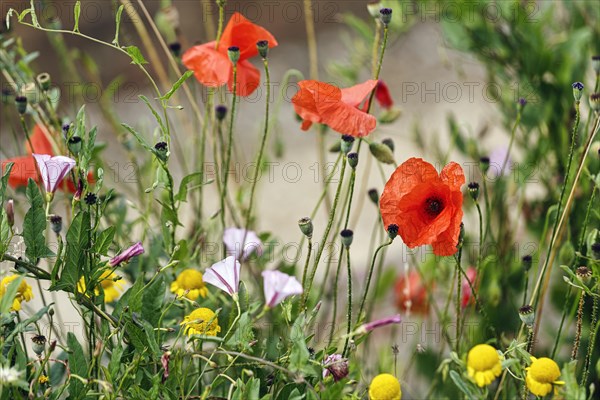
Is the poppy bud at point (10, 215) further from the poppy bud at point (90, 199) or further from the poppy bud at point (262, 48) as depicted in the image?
the poppy bud at point (262, 48)

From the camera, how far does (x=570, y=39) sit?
1.32 meters

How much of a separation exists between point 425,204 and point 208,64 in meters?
0.27

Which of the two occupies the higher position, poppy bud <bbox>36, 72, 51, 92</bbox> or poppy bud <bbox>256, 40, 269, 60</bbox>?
poppy bud <bbox>256, 40, 269, 60</bbox>

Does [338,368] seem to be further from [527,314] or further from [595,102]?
[595,102]

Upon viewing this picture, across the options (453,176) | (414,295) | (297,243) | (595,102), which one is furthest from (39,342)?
(414,295)

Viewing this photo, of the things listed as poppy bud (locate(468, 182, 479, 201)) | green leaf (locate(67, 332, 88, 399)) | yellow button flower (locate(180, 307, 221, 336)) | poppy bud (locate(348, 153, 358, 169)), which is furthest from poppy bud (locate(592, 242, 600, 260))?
green leaf (locate(67, 332, 88, 399))

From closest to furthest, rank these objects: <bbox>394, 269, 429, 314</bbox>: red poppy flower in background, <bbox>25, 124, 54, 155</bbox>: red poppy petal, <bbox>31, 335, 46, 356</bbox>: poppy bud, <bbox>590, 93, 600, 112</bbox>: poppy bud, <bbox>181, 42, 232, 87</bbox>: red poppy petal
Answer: <bbox>31, 335, 46, 356</bbox>: poppy bud
<bbox>590, 93, 600, 112</bbox>: poppy bud
<bbox>181, 42, 232, 87</bbox>: red poppy petal
<bbox>25, 124, 54, 155</bbox>: red poppy petal
<bbox>394, 269, 429, 314</bbox>: red poppy flower in background

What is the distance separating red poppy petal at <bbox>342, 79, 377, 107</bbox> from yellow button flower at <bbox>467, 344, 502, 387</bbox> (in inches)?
10.8

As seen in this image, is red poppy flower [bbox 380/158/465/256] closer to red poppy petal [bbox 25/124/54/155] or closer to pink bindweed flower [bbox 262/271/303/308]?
pink bindweed flower [bbox 262/271/303/308]

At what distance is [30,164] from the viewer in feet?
3.14

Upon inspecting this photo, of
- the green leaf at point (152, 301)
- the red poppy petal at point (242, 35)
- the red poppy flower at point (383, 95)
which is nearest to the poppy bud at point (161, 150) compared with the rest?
the green leaf at point (152, 301)

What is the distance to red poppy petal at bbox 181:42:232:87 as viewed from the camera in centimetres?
90

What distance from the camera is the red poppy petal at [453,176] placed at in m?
0.75

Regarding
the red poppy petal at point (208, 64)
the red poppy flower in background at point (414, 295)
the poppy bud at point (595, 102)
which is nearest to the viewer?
the poppy bud at point (595, 102)
